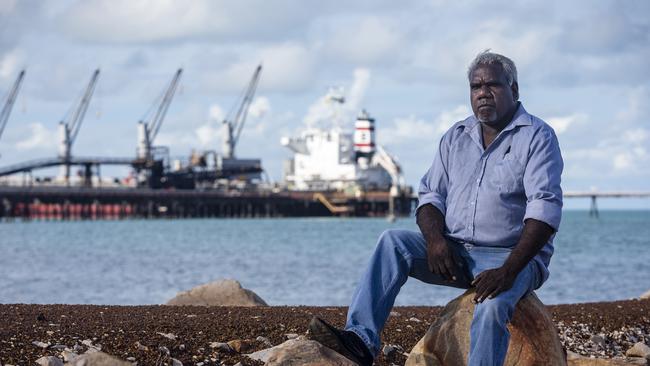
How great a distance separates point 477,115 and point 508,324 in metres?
0.82

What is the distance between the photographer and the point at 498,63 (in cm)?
470

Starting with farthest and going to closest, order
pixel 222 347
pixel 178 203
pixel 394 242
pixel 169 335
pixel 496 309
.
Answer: pixel 178 203 → pixel 169 335 → pixel 222 347 → pixel 394 242 → pixel 496 309

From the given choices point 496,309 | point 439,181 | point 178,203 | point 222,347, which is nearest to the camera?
point 496,309

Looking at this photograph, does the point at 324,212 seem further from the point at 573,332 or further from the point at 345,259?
the point at 573,332

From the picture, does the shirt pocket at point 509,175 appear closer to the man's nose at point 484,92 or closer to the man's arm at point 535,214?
the man's arm at point 535,214

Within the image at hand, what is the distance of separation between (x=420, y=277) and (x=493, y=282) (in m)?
0.42

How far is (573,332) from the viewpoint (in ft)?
23.0

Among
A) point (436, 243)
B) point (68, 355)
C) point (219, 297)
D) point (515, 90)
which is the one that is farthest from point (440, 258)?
point (219, 297)

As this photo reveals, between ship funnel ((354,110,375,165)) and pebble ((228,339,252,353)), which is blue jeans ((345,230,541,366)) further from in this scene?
ship funnel ((354,110,375,165))

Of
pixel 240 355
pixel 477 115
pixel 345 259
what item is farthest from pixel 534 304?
pixel 345 259

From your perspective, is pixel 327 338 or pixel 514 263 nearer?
pixel 514 263

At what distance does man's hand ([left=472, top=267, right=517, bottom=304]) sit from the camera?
439 cm

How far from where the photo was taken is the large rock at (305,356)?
4559mm

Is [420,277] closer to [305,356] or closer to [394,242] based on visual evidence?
[394,242]
